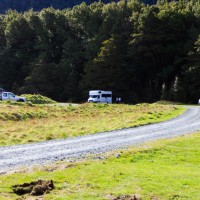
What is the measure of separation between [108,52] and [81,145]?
67609mm

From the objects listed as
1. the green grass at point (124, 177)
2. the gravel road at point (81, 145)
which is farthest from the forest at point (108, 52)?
the green grass at point (124, 177)

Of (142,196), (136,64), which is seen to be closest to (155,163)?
(142,196)

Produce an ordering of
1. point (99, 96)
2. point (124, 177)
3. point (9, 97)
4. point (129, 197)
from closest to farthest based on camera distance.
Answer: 1. point (129, 197)
2. point (124, 177)
3. point (9, 97)
4. point (99, 96)

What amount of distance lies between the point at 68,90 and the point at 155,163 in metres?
79.7

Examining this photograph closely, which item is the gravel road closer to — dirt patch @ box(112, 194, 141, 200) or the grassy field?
the grassy field

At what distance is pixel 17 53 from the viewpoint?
A: 4343 inches

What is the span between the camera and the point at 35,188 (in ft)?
41.2

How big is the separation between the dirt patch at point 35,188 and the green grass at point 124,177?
0.21 m

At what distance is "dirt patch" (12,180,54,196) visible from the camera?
12.4m

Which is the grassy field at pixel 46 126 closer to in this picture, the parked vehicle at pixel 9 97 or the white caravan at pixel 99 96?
the parked vehicle at pixel 9 97

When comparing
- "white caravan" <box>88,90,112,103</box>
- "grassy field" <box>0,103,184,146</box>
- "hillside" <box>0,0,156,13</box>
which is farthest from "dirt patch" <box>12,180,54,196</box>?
"hillside" <box>0,0,156,13</box>

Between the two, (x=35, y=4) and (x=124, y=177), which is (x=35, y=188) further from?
(x=35, y=4)

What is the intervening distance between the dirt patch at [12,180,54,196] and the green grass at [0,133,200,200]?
0.70ft

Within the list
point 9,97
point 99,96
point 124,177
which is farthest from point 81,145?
point 99,96
